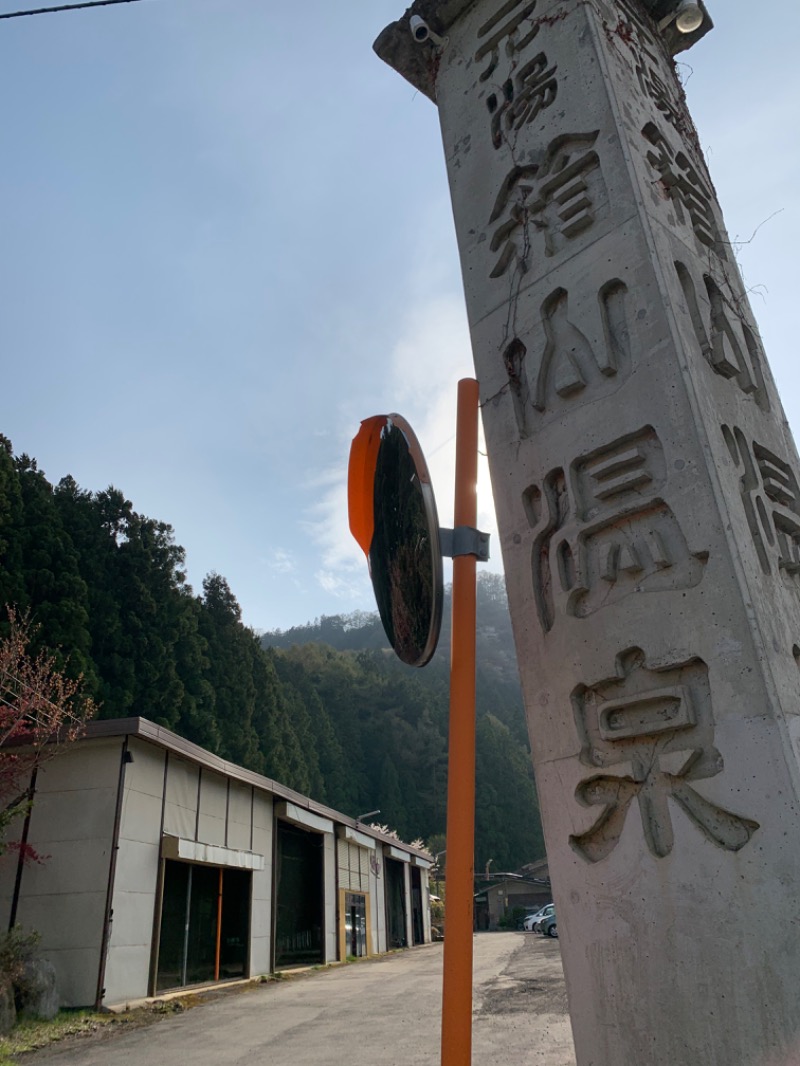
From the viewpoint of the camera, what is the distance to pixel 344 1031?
244 inches

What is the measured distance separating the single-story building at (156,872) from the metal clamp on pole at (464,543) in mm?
7870

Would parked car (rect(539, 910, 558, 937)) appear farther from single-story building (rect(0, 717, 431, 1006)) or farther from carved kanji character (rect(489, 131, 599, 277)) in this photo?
carved kanji character (rect(489, 131, 599, 277))

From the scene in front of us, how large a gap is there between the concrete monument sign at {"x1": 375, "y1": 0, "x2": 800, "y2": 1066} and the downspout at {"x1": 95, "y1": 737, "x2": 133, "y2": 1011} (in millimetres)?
7621

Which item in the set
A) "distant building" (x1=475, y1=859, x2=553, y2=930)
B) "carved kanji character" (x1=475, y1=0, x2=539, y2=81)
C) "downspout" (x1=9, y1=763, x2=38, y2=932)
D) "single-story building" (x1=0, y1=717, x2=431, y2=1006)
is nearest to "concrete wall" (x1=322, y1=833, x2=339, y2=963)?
"single-story building" (x1=0, y1=717, x2=431, y2=1006)

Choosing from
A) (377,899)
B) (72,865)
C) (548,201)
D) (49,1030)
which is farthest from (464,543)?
(377,899)

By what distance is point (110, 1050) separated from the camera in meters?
6.11

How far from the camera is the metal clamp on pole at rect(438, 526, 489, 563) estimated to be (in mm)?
2072

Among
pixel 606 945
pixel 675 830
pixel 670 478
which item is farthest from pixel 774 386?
pixel 606 945

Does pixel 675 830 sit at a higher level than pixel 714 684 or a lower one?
lower

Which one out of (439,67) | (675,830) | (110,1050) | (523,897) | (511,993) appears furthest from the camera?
(523,897)

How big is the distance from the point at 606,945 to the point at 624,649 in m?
0.84

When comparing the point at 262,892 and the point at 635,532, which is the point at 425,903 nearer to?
the point at 262,892

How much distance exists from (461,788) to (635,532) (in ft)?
3.51

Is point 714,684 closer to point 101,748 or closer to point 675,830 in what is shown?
point 675,830
